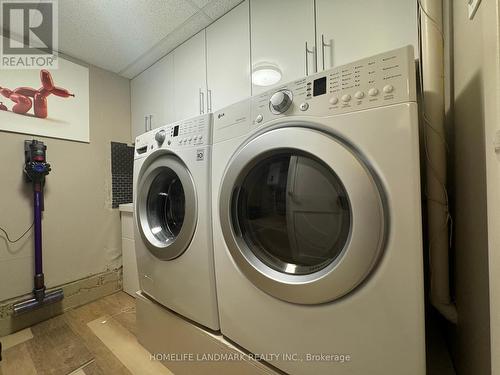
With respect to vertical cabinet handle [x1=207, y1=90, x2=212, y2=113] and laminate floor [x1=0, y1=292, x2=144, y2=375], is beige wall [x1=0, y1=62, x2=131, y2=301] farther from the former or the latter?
vertical cabinet handle [x1=207, y1=90, x2=212, y2=113]

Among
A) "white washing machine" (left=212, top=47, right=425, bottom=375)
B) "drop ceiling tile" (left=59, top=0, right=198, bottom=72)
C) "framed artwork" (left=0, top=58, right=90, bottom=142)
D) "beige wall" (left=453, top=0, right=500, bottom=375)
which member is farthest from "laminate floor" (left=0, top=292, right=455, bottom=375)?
"drop ceiling tile" (left=59, top=0, right=198, bottom=72)

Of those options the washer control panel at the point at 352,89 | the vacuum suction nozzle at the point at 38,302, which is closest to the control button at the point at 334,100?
the washer control panel at the point at 352,89

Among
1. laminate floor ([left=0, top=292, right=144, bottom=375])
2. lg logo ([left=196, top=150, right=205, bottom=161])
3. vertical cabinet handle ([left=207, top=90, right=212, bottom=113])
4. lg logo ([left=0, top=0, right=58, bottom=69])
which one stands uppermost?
lg logo ([left=0, top=0, right=58, bottom=69])

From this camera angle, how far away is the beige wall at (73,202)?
131cm

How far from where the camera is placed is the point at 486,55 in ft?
1.29

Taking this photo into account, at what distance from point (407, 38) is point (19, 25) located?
2113 mm

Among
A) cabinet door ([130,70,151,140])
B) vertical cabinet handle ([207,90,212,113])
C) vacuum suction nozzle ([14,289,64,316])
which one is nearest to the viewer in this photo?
vacuum suction nozzle ([14,289,64,316])

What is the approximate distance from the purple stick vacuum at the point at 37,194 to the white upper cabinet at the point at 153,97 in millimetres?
689

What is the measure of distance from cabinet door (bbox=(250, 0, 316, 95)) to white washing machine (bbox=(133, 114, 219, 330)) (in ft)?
1.84

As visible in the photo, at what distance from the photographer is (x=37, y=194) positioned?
4.46ft

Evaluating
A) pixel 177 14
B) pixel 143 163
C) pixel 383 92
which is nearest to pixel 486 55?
pixel 383 92

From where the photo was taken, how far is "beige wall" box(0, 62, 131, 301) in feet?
4.31

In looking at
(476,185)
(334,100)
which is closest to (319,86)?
(334,100)

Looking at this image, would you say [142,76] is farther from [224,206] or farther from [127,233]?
[224,206]
